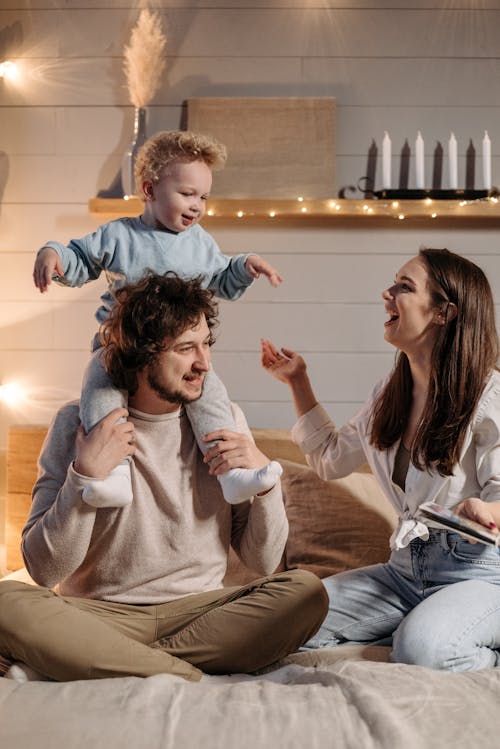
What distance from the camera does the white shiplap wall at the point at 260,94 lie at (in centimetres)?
288

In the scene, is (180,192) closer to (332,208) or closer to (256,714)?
(332,208)

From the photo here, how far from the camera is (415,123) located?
288 centimetres

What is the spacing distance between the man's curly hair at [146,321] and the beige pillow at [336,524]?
785 mm

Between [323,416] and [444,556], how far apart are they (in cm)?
50

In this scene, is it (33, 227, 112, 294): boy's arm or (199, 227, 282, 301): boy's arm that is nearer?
(33, 227, 112, 294): boy's arm

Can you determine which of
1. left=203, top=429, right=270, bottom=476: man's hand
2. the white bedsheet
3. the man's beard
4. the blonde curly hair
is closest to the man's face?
the man's beard

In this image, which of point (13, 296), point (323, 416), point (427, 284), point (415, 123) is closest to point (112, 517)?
point (323, 416)

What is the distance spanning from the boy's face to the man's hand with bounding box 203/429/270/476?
520 millimetres

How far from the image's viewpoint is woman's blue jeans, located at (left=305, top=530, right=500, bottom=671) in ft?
5.65

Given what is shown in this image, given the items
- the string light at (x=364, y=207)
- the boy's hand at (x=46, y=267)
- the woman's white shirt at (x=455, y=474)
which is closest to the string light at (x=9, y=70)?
the string light at (x=364, y=207)

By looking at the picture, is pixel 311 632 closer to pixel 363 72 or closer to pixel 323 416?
pixel 323 416

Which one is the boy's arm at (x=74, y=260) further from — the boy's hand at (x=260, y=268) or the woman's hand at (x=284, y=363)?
the woman's hand at (x=284, y=363)

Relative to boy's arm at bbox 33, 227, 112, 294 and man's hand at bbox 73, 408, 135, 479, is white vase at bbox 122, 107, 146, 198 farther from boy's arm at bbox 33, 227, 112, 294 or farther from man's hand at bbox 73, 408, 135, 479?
→ man's hand at bbox 73, 408, 135, 479

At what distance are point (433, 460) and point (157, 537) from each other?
0.64 metres
